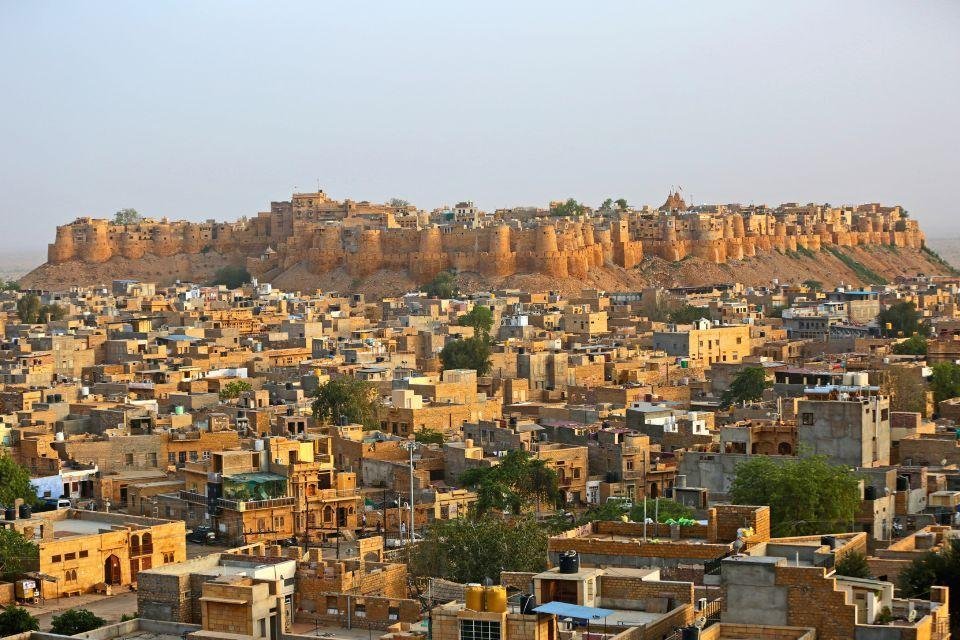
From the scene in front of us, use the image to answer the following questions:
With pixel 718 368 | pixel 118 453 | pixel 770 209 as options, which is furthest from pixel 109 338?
pixel 770 209

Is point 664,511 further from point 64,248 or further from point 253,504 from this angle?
point 64,248

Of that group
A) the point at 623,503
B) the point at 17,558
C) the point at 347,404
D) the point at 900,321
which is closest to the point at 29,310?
the point at 900,321

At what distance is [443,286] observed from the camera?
87812 millimetres

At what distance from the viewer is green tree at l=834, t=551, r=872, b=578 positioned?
51.9 feet

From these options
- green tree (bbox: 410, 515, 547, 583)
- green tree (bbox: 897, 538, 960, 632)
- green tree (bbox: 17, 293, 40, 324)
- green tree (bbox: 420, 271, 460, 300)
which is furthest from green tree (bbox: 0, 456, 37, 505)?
green tree (bbox: 420, 271, 460, 300)

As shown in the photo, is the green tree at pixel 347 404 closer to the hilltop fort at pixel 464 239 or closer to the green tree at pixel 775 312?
the green tree at pixel 775 312

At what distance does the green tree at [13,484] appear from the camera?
26609 mm

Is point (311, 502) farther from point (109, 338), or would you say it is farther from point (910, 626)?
point (109, 338)

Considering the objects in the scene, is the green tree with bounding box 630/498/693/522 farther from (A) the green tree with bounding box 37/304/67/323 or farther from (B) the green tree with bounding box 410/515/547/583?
(A) the green tree with bounding box 37/304/67/323

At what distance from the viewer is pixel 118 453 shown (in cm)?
3119

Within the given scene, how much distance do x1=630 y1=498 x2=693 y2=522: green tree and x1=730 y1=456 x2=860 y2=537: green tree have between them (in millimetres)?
868

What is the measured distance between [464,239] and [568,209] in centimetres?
1960

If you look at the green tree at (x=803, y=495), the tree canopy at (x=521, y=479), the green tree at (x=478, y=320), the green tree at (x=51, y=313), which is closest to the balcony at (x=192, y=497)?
the tree canopy at (x=521, y=479)

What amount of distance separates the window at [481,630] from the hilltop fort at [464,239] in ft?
257
